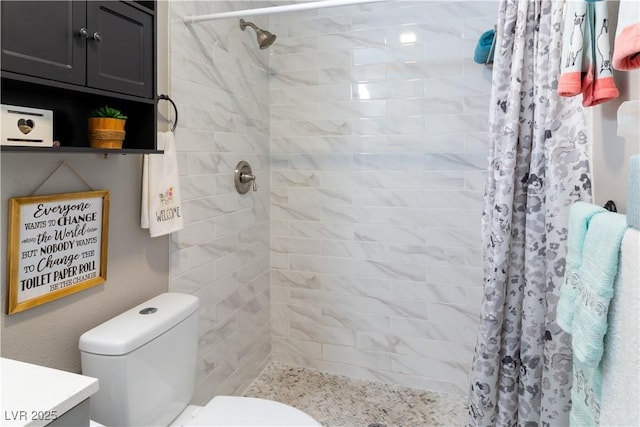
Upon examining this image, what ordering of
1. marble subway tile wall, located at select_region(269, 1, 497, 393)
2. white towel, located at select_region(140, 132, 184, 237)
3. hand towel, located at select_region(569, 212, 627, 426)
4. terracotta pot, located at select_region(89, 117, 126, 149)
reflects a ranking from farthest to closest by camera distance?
1. marble subway tile wall, located at select_region(269, 1, 497, 393)
2. white towel, located at select_region(140, 132, 184, 237)
3. terracotta pot, located at select_region(89, 117, 126, 149)
4. hand towel, located at select_region(569, 212, 627, 426)

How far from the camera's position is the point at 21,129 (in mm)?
1028

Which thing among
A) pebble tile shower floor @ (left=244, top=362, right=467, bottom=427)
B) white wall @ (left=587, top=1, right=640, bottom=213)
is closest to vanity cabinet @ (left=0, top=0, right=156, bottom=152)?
white wall @ (left=587, top=1, right=640, bottom=213)

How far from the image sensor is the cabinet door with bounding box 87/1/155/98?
1.16m

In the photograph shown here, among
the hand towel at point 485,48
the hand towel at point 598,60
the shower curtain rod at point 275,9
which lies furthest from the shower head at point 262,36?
the hand towel at point 598,60

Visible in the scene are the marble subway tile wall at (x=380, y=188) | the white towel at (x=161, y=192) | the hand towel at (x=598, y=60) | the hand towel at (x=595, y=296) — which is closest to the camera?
the hand towel at (x=595, y=296)

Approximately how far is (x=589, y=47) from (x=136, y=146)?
55.3 inches

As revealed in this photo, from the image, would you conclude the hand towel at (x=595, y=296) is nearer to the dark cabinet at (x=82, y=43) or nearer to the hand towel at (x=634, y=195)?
the hand towel at (x=634, y=195)

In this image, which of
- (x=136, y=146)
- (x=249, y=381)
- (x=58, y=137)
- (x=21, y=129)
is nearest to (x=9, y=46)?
(x=21, y=129)

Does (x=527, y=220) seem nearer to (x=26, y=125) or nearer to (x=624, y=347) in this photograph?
(x=624, y=347)

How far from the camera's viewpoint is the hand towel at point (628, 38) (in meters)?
0.79

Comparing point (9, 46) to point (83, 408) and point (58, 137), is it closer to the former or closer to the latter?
point (58, 137)

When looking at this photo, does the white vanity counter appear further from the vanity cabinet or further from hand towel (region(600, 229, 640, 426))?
hand towel (region(600, 229, 640, 426))

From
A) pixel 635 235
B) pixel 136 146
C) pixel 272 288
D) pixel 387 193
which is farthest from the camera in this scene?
pixel 272 288

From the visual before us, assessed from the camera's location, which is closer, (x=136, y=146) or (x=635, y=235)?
(x=635, y=235)
